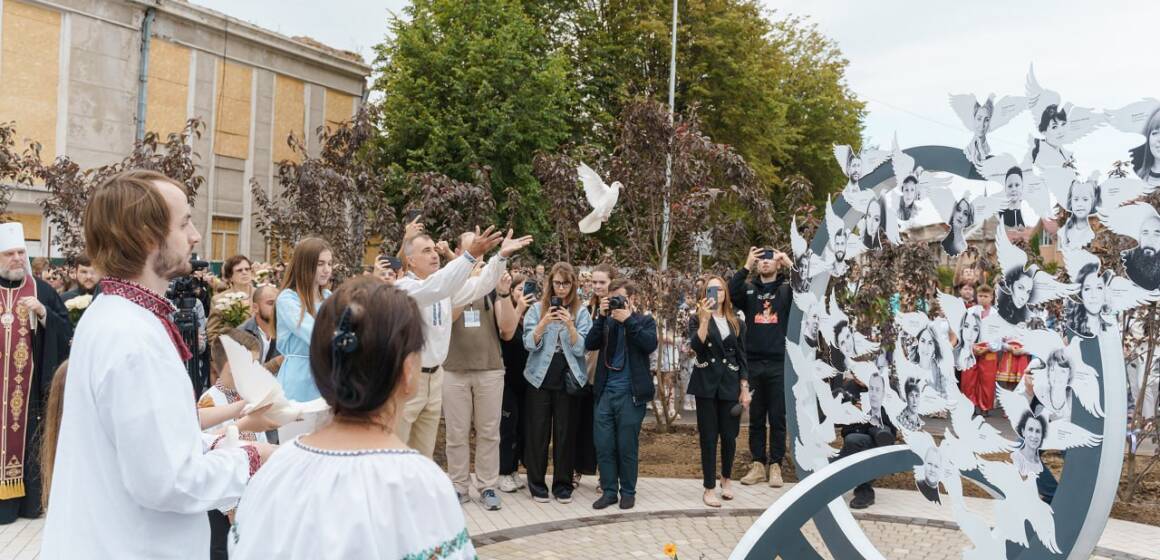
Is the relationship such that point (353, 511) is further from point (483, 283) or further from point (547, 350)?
point (547, 350)

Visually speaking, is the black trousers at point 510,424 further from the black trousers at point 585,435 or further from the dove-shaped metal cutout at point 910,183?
the dove-shaped metal cutout at point 910,183

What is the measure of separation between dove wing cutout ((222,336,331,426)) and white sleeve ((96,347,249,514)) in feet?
1.47

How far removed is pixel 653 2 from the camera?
2322cm

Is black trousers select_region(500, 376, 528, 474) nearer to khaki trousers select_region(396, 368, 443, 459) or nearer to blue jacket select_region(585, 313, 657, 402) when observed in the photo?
blue jacket select_region(585, 313, 657, 402)

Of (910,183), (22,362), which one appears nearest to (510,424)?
(22,362)

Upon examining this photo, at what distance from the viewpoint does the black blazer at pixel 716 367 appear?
7336 millimetres

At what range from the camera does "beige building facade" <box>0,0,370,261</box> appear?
58.4ft

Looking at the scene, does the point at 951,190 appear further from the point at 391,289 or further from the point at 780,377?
the point at 780,377

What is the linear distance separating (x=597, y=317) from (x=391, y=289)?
211 inches

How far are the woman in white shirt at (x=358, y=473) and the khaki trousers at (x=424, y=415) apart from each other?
434cm

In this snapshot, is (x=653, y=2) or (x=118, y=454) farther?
(x=653, y=2)

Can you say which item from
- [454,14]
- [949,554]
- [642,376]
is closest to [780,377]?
[642,376]

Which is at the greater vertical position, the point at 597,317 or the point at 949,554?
the point at 597,317

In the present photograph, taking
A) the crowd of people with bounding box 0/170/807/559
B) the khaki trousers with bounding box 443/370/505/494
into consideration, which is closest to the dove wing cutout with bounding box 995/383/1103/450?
the crowd of people with bounding box 0/170/807/559
